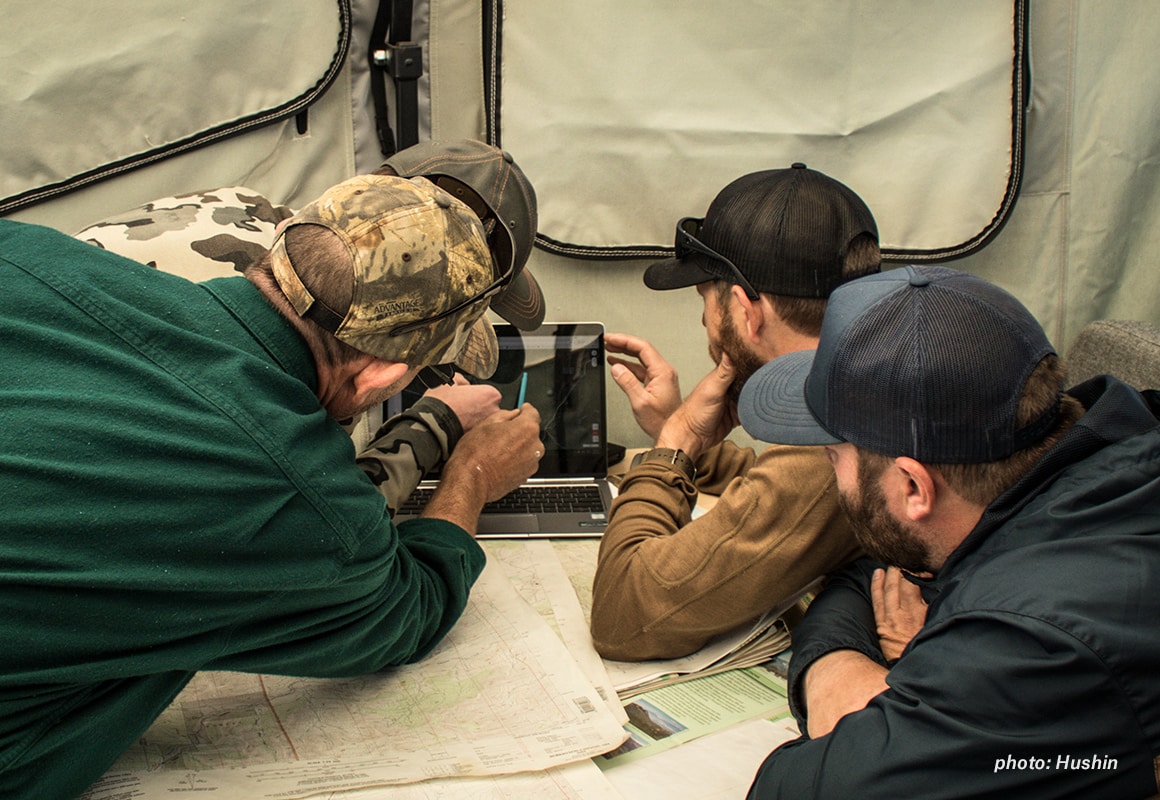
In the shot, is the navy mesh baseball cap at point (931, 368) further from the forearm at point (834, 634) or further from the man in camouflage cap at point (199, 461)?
the man in camouflage cap at point (199, 461)

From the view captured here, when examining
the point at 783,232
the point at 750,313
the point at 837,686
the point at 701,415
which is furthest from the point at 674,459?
the point at 837,686

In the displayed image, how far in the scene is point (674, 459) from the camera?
1.25 metres

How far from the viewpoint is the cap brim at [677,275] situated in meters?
1.32

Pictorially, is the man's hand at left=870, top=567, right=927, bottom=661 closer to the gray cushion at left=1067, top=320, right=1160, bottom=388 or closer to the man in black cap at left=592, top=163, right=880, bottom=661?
the man in black cap at left=592, top=163, right=880, bottom=661

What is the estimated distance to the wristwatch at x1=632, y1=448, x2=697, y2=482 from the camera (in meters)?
1.25

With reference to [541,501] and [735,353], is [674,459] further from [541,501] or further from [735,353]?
[541,501]

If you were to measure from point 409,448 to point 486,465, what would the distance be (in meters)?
0.11

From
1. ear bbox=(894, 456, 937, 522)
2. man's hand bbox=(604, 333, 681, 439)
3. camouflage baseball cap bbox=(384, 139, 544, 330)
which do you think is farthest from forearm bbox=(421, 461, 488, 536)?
ear bbox=(894, 456, 937, 522)

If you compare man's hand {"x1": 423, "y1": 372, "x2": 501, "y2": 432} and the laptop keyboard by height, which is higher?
man's hand {"x1": 423, "y1": 372, "x2": 501, "y2": 432}

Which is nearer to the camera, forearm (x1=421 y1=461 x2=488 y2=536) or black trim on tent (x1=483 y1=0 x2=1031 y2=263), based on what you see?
forearm (x1=421 y1=461 x2=488 y2=536)

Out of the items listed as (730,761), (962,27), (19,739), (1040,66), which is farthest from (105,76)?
(1040,66)

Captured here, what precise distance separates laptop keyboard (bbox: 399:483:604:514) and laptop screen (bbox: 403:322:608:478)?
0.06 meters

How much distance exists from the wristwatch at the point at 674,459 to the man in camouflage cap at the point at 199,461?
374mm

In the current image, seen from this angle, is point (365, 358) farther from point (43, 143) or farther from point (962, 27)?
point (962, 27)
